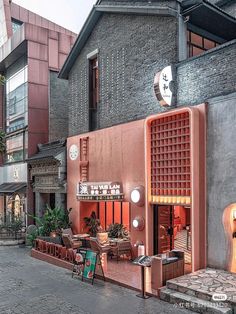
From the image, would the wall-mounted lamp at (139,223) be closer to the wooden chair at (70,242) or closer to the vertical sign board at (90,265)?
the vertical sign board at (90,265)

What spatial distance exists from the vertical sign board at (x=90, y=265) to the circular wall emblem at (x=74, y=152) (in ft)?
26.5

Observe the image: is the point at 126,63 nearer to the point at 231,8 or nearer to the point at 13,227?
the point at 231,8

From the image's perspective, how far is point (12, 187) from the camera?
25.8 metres

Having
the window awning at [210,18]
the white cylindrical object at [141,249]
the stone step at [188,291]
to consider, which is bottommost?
the stone step at [188,291]

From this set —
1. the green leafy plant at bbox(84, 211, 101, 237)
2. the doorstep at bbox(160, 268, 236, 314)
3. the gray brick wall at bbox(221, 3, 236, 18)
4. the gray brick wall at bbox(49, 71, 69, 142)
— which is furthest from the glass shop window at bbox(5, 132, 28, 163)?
the doorstep at bbox(160, 268, 236, 314)

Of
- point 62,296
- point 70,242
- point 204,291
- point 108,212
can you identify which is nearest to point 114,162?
point 108,212

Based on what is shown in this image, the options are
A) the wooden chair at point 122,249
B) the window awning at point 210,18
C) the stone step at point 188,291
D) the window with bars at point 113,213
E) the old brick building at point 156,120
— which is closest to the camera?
the stone step at point 188,291

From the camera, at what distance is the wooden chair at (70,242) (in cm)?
1678

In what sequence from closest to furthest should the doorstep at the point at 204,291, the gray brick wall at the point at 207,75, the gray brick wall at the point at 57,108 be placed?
1. the doorstep at the point at 204,291
2. the gray brick wall at the point at 207,75
3. the gray brick wall at the point at 57,108

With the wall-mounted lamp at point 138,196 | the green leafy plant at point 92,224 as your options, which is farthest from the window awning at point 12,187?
the wall-mounted lamp at point 138,196

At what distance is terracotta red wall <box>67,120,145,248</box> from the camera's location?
15805mm

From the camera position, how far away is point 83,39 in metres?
20.6

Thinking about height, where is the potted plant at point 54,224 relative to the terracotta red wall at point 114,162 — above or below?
below

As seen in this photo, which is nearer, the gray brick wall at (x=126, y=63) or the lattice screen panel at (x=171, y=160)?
the lattice screen panel at (x=171, y=160)
